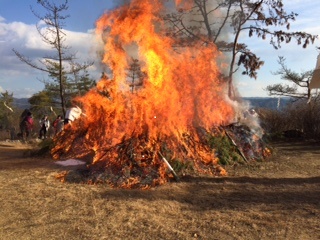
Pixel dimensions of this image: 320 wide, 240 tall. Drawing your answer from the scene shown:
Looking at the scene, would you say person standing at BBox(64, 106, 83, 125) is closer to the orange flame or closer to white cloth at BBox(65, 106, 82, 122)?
white cloth at BBox(65, 106, 82, 122)

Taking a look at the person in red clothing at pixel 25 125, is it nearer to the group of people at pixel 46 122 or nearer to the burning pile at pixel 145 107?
the group of people at pixel 46 122

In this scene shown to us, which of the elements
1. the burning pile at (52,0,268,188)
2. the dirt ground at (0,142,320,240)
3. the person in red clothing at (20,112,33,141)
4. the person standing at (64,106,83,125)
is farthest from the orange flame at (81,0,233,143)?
the person in red clothing at (20,112,33,141)

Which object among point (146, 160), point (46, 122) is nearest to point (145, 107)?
point (146, 160)

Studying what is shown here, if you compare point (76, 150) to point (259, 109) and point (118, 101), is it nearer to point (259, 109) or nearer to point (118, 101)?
point (118, 101)

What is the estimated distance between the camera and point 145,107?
816 cm

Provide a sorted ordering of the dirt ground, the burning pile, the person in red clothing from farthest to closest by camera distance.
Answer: the person in red clothing
the burning pile
the dirt ground

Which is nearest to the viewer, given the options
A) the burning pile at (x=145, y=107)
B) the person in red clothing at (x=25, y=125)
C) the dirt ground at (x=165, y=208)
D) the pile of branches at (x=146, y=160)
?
the dirt ground at (x=165, y=208)

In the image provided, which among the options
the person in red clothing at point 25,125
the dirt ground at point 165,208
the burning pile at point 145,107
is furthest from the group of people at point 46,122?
the dirt ground at point 165,208

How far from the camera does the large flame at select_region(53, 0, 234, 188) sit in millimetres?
8133

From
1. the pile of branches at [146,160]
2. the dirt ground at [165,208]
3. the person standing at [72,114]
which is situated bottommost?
the dirt ground at [165,208]

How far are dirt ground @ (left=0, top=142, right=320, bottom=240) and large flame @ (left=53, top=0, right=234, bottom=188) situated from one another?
4.51 ft

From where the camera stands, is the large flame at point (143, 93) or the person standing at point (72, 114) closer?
the large flame at point (143, 93)

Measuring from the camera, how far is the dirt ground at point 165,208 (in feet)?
14.4

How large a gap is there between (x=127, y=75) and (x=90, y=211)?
431 cm
